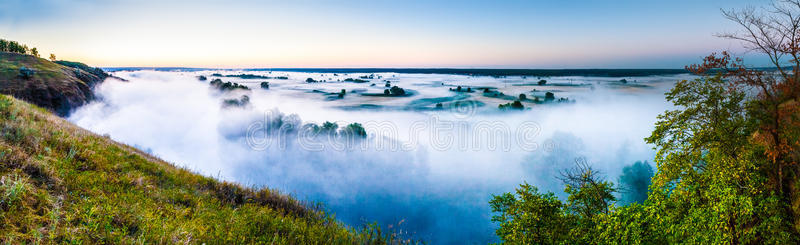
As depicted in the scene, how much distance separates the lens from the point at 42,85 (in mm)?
41906

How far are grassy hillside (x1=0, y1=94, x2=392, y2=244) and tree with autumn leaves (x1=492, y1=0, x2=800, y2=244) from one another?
8.58 m

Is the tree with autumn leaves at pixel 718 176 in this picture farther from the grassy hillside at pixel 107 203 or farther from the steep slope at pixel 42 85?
the steep slope at pixel 42 85

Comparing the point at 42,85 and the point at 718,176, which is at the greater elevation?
the point at 42,85

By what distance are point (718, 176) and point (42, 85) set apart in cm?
7279

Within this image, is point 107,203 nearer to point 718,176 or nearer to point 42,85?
point 718,176

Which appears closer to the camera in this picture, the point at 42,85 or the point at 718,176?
the point at 718,176

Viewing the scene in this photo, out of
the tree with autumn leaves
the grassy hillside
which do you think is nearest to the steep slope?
the grassy hillside

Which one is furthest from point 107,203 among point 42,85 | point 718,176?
point 42,85

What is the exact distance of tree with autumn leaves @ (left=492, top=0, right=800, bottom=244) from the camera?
9.42m

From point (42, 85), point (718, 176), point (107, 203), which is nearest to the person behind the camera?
point (107, 203)

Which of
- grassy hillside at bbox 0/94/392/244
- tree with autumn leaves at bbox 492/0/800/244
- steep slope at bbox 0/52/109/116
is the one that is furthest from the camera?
steep slope at bbox 0/52/109/116

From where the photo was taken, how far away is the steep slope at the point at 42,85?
1510 inches

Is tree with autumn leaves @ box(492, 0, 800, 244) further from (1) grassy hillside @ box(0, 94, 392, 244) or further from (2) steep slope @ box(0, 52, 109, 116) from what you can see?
(2) steep slope @ box(0, 52, 109, 116)

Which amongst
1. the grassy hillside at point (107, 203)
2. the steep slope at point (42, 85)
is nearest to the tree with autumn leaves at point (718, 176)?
the grassy hillside at point (107, 203)
